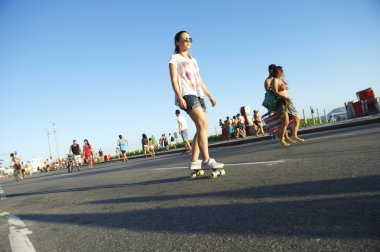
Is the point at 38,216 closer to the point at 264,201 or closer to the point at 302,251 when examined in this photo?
the point at 264,201

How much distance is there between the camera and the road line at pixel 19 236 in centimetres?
254

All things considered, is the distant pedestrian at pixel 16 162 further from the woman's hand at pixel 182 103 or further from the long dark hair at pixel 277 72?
the woman's hand at pixel 182 103

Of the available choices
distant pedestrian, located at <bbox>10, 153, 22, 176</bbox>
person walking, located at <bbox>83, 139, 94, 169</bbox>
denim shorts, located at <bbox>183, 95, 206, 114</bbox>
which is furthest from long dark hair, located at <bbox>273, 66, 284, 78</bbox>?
distant pedestrian, located at <bbox>10, 153, 22, 176</bbox>

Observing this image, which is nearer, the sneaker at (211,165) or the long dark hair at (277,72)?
the sneaker at (211,165)

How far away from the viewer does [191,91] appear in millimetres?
4719

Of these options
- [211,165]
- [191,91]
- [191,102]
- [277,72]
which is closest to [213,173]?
[211,165]

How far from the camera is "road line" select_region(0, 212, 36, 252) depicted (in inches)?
100

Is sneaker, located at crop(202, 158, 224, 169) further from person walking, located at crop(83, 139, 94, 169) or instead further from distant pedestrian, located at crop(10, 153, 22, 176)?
distant pedestrian, located at crop(10, 153, 22, 176)

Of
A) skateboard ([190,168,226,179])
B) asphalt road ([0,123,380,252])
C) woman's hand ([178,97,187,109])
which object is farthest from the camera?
woman's hand ([178,97,187,109])

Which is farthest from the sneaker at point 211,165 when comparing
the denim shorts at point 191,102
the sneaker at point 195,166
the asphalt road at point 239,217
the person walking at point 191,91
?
the denim shorts at point 191,102

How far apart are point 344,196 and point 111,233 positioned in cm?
173

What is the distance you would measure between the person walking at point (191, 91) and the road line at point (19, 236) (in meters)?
2.26

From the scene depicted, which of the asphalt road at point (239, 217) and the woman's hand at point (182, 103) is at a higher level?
the woman's hand at point (182, 103)

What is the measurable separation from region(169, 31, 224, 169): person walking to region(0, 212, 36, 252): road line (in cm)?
226
